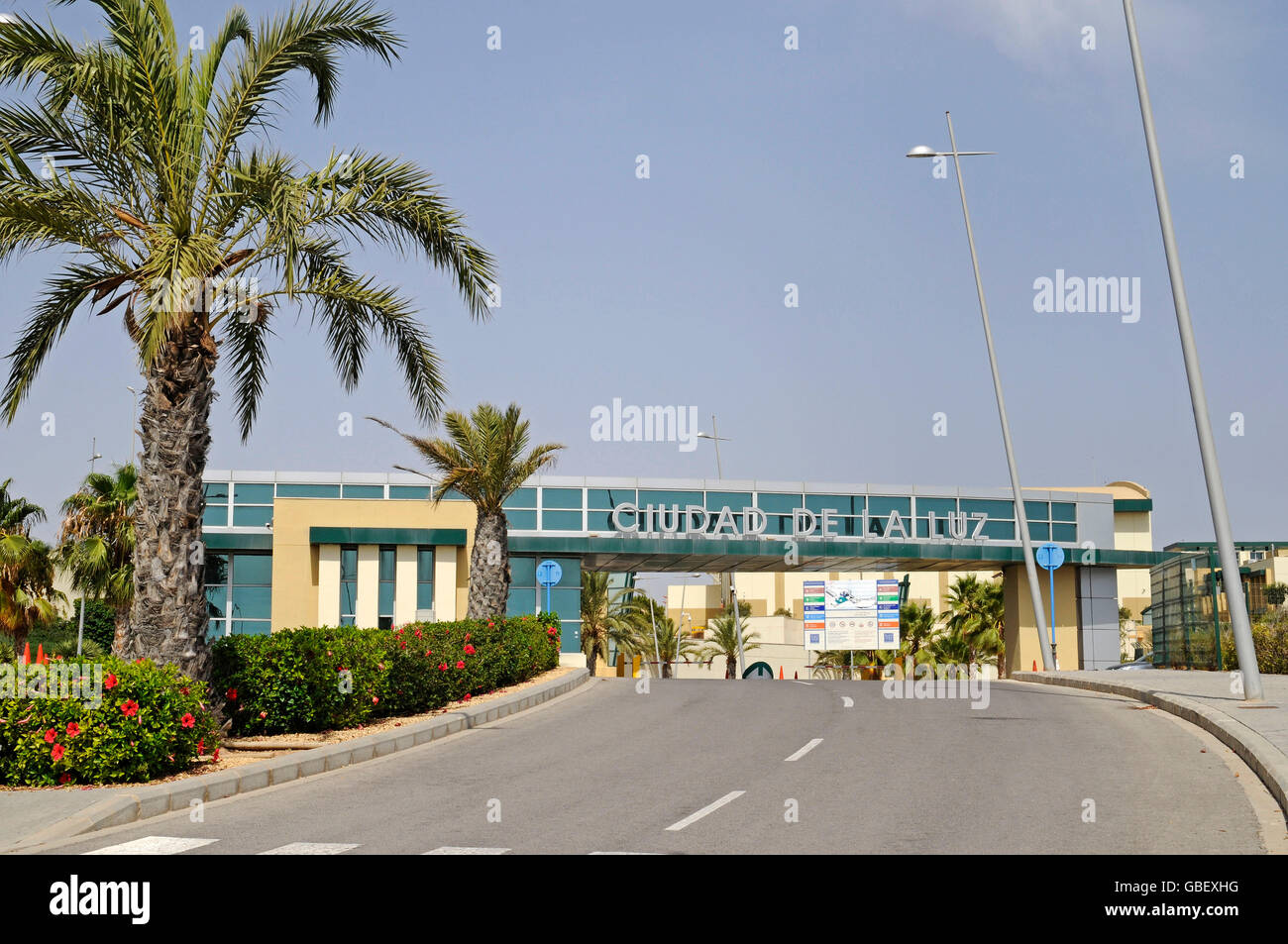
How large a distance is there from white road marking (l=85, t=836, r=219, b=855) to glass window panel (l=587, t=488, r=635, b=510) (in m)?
34.3

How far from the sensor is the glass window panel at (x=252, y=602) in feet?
135

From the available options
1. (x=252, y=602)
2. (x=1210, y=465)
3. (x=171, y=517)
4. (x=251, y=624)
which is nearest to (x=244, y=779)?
(x=171, y=517)

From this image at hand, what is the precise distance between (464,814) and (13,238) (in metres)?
7.82

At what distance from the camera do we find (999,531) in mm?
45969

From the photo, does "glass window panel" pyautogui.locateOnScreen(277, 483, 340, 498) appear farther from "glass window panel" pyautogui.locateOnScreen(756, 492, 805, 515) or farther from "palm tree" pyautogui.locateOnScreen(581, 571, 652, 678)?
"glass window panel" pyautogui.locateOnScreen(756, 492, 805, 515)

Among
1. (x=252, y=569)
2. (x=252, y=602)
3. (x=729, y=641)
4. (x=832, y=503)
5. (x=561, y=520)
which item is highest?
(x=832, y=503)

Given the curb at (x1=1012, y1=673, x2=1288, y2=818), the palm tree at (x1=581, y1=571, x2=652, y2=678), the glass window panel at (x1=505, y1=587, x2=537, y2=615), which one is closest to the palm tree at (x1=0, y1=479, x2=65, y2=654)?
the glass window panel at (x1=505, y1=587, x2=537, y2=615)

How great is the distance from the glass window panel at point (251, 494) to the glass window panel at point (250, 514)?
189 mm

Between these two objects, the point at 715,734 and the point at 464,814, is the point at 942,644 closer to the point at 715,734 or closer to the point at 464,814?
the point at 715,734

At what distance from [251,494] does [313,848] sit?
3690cm

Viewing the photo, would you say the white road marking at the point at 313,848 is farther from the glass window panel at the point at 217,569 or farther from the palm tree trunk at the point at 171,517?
the glass window panel at the point at 217,569

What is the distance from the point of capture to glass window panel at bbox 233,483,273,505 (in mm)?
43531

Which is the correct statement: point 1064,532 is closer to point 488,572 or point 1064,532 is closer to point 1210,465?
point 488,572
